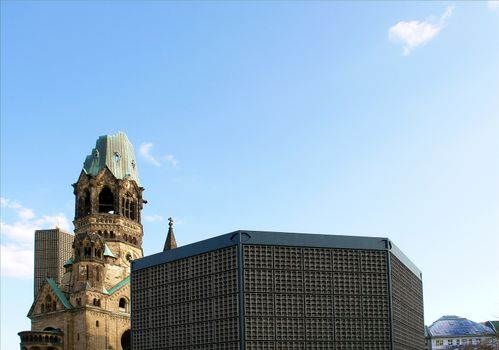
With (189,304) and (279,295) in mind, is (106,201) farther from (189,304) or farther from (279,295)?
(279,295)

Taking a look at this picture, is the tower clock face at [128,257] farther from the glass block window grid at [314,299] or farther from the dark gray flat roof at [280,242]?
the glass block window grid at [314,299]

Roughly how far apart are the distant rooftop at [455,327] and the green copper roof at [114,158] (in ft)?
180

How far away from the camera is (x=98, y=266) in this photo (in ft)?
305

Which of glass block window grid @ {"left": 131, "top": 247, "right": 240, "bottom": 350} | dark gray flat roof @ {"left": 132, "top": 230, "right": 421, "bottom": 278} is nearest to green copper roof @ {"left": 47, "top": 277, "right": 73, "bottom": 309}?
glass block window grid @ {"left": 131, "top": 247, "right": 240, "bottom": 350}

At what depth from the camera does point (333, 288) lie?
66.4m

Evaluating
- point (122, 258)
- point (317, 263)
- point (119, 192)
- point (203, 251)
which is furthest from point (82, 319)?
point (317, 263)

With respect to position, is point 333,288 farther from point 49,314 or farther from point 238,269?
point 49,314

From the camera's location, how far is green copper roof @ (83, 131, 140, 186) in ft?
341

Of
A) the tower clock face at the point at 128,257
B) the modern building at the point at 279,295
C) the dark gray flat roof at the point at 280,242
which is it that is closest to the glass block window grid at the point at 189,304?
the modern building at the point at 279,295

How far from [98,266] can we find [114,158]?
1836 centimetres

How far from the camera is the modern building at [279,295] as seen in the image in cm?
6419

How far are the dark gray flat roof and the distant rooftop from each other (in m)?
57.4

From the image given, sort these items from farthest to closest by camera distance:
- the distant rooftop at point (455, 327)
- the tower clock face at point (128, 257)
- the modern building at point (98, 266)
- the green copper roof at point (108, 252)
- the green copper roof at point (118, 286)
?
1. the distant rooftop at point (455, 327)
2. the tower clock face at point (128, 257)
3. the green copper roof at point (108, 252)
4. the green copper roof at point (118, 286)
5. the modern building at point (98, 266)

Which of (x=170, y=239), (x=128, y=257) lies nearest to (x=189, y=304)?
(x=128, y=257)
